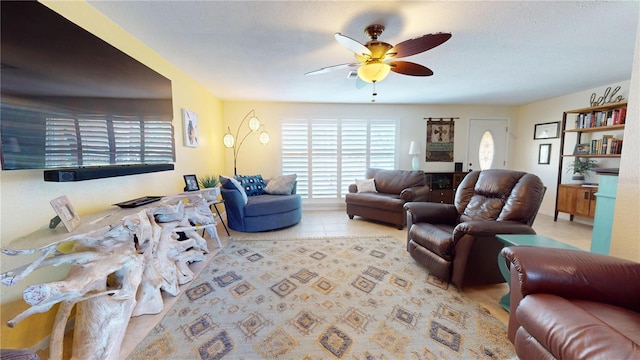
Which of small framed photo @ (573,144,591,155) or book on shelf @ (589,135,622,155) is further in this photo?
small framed photo @ (573,144,591,155)

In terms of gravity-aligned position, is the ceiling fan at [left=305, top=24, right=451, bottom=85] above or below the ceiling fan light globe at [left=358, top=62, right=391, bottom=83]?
above

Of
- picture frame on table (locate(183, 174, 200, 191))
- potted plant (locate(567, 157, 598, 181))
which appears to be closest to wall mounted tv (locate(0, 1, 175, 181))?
picture frame on table (locate(183, 174, 200, 191))

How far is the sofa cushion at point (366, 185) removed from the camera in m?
4.39

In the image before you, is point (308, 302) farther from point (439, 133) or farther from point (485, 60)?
point (439, 133)

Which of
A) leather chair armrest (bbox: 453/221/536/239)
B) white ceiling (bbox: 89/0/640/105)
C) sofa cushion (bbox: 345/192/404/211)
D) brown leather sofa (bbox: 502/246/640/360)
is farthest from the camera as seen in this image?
sofa cushion (bbox: 345/192/404/211)

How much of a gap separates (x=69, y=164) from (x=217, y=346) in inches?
56.4

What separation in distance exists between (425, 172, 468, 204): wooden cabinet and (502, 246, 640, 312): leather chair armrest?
3.77 metres

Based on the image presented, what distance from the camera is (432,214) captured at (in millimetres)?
2486

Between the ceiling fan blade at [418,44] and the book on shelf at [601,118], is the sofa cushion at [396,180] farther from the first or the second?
the ceiling fan blade at [418,44]

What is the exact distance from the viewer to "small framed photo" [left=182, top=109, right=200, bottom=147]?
3037 mm

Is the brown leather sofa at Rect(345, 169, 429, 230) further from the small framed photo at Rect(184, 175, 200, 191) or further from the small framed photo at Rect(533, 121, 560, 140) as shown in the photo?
the small framed photo at Rect(533, 121, 560, 140)

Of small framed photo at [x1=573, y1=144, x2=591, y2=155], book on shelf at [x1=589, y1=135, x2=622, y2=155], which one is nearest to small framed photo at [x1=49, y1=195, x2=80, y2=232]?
book on shelf at [x1=589, y1=135, x2=622, y2=155]

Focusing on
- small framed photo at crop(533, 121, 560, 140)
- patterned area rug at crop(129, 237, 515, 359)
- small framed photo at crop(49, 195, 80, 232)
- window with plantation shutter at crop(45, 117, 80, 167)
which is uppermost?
small framed photo at crop(533, 121, 560, 140)

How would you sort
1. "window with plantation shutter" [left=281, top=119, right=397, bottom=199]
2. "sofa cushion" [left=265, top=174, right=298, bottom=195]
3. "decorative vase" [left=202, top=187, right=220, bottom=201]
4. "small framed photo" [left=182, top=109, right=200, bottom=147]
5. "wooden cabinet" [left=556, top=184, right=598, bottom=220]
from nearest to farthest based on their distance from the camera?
"decorative vase" [left=202, top=187, right=220, bottom=201], "small framed photo" [left=182, top=109, right=200, bottom=147], "wooden cabinet" [left=556, top=184, right=598, bottom=220], "sofa cushion" [left=265, top=174, right=298, bottom=195], "window with plantation shutter" [left=281, top=119, right=397, bottom=199]
